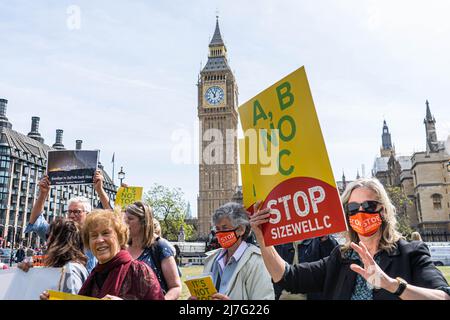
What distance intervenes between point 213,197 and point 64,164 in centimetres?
8612

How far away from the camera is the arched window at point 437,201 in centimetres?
5258

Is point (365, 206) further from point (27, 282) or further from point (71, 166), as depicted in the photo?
point (71, 166)

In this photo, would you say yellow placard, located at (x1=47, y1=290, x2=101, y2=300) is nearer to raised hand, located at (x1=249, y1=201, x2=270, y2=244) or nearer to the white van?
raised hand, located at (x1=249, y1=201, x2=270, y2=244)

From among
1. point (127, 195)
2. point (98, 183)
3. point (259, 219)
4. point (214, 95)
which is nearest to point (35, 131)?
point (214, 95)

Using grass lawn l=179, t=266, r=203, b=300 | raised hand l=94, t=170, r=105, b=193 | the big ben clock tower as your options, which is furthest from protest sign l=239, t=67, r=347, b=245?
the big ben clock tower

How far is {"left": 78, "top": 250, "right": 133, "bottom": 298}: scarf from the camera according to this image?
277 centimetres

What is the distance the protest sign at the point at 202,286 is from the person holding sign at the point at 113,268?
248 mm

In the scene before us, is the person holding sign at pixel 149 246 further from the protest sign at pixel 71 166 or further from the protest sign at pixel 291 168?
the protest sign at pixel 71 166

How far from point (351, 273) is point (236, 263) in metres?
1.37

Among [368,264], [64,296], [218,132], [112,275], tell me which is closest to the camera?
[368,264]

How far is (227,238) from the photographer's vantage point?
12.8 ft
